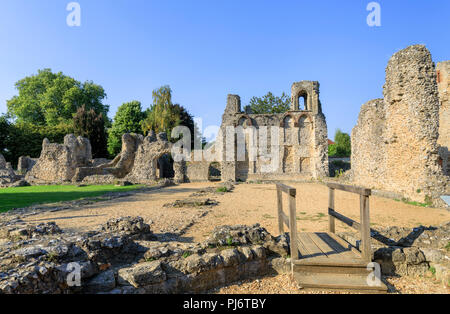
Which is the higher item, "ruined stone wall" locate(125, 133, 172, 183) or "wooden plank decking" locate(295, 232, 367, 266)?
"ruined stone wall" locate(125, 133, 172, 183)

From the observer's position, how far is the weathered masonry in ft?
75.2

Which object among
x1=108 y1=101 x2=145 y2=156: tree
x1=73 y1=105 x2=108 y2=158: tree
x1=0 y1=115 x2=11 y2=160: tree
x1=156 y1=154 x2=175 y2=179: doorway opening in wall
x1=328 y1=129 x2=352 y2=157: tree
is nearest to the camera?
x1=156 y1=154 x2=175 y2=179: doorway opening in wall

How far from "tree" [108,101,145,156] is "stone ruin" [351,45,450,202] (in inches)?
1333

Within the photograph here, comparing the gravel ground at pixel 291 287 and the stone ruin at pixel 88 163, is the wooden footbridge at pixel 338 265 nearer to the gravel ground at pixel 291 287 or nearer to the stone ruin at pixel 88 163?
the gravel ground at pixel 291 287

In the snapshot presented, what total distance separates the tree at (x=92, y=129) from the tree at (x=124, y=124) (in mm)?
2366

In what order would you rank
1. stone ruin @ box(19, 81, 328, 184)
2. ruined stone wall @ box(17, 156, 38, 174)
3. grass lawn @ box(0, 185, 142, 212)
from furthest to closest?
ruined stone wall @ box(17, 156, 38, 174) → stone ruin @ box(19, 81, 328, 184) → grass lawn @ box(0, 185, 142, 212)

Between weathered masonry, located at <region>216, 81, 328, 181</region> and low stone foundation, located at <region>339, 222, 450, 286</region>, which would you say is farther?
weathered masonry, located at <region>216, 81, 328, 181</region>

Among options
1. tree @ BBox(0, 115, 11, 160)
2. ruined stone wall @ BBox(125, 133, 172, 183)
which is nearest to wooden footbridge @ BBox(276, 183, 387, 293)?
ruined stone wall @ BBox(125, 133, 172, 183)

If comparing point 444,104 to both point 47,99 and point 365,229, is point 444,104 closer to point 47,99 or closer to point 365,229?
point 365,229

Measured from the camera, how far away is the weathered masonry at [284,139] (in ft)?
75.2

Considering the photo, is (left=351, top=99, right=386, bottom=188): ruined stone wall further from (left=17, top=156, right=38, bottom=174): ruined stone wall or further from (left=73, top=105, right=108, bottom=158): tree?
(left=17, top=156, right=38, bottom=174): ruined stone wall

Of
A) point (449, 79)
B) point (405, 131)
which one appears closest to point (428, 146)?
point (405, 131)

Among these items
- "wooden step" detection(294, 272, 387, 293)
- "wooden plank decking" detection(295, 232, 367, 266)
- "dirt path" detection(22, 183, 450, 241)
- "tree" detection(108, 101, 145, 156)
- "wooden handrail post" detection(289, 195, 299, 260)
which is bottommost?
"dirt path" detection(22, 183, 450, 241)

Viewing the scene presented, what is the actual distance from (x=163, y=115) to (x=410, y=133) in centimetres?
3053
